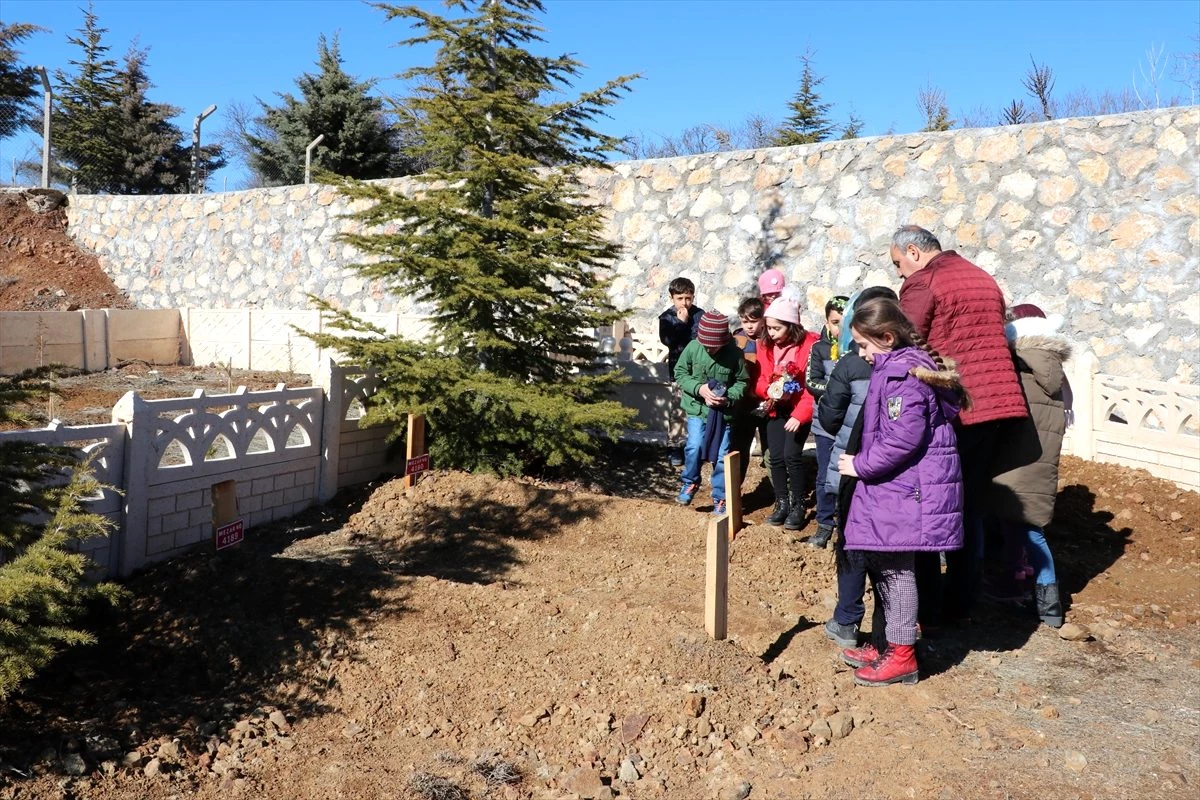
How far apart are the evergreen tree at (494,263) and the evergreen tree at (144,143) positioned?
20.4 m

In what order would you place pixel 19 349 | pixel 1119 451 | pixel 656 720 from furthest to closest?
pixel 19 349 < pixel 1119 451 < pixel 656 720

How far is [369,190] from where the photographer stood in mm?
7008

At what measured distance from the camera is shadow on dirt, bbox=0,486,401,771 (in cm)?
345

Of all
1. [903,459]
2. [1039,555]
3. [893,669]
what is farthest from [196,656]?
[1039,555]

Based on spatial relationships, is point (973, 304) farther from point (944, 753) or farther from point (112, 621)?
point (112, 621)

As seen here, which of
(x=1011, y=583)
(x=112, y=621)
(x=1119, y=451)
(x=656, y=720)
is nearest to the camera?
(x=656, y=720)

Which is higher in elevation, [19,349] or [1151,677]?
[19,349]

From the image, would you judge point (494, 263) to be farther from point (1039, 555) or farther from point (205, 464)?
point (1039, 555)

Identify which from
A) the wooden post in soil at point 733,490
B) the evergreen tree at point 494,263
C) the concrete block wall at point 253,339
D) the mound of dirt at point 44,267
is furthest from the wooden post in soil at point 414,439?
the mound of dirt at point 44,267

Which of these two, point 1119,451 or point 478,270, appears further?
point 1119,451

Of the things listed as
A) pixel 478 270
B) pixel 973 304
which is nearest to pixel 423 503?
pixel 478 270

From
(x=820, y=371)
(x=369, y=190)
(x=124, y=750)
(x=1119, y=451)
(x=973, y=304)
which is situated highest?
(x=369, y=190)

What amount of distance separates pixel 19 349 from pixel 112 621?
A: 895cm

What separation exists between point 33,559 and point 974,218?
27.7 ft
